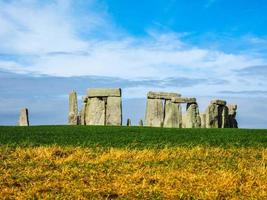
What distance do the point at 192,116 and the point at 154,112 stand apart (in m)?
2.42

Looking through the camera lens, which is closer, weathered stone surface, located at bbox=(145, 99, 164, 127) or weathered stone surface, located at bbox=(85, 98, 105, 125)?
weathered stone surface, located at bbox=(145, 99, 164, 127)

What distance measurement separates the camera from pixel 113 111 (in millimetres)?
30688

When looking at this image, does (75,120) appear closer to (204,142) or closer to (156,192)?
(204,142)

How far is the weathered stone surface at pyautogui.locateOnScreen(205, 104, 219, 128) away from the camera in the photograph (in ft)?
104

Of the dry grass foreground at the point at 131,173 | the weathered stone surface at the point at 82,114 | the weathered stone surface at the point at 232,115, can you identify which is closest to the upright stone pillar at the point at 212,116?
the weathered stone surface at the point at 232,115

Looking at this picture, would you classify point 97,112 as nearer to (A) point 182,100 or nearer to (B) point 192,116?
(A) point 182,100

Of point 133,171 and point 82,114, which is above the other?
point 82,114

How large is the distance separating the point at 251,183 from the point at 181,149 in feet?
14.9

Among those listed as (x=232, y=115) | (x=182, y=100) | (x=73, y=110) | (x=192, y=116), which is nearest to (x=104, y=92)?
(x=73, y=110)

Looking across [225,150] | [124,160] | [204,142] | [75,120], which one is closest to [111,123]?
[75,120]

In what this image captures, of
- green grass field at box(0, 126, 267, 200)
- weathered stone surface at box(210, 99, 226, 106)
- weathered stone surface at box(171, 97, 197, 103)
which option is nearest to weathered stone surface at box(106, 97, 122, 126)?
weathered stone surface at box(171, 97, 197, 103)

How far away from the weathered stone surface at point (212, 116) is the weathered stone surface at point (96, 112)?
22.4 feet

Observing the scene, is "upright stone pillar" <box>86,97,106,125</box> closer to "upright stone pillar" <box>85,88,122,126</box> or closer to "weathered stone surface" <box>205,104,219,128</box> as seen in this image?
"upright stone pillar" <box>85,88,122,126</box>

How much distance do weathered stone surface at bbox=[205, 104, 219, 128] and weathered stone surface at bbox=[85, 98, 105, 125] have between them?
683 centimetres
